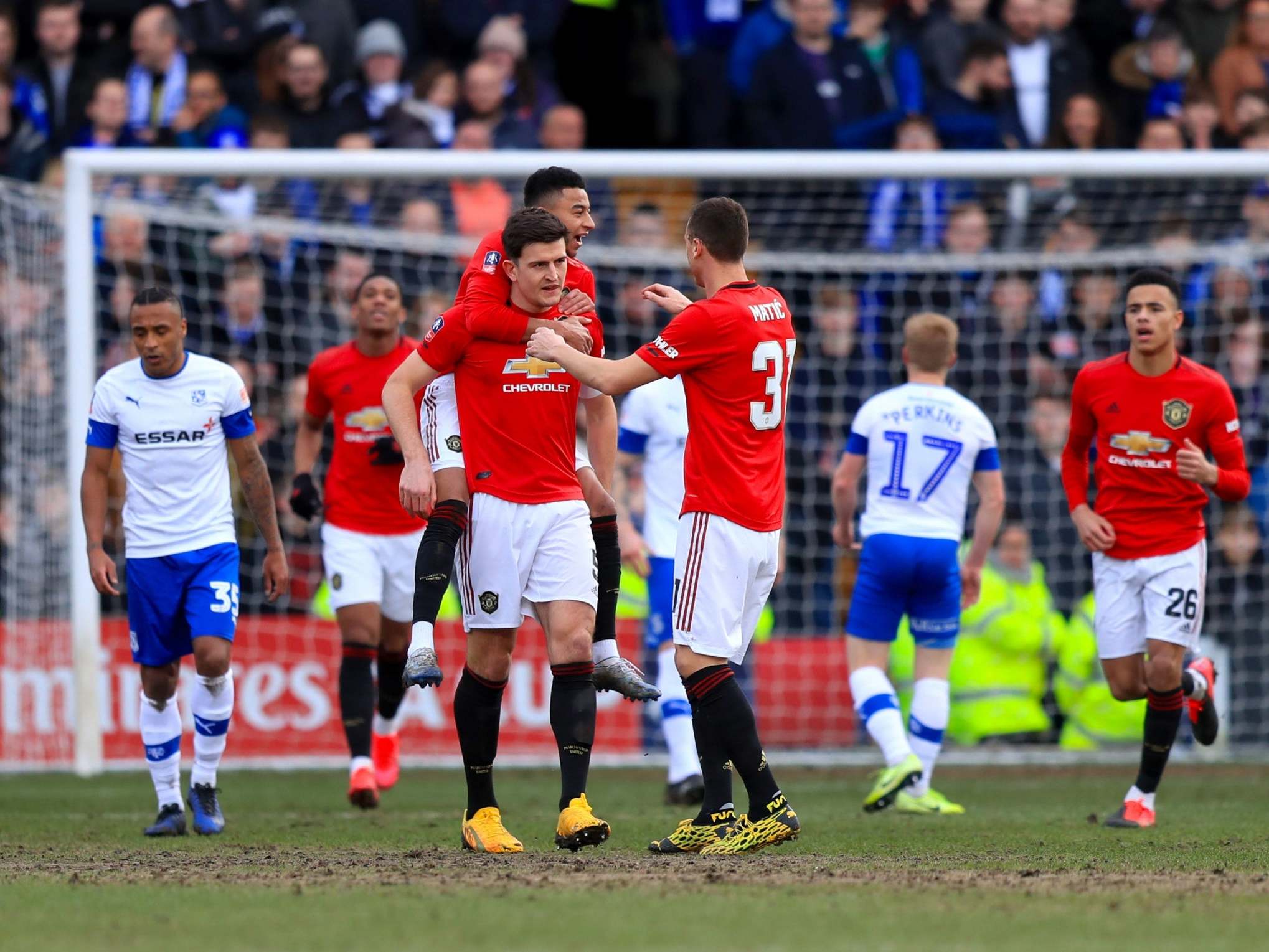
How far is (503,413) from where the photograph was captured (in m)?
7.30

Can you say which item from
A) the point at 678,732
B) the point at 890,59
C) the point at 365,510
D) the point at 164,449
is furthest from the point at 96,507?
the point at 890,59

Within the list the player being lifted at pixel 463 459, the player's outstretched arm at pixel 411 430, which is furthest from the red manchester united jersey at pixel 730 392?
the player's outstretched arm at pixel 411 430

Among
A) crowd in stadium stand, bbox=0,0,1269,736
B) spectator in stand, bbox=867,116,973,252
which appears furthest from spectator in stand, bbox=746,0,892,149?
spectator in stand, bbox=867,116,973,252

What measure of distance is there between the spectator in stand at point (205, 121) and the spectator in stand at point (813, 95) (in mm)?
4454

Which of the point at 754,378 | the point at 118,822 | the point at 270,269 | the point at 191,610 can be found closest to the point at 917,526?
the point at 754,378

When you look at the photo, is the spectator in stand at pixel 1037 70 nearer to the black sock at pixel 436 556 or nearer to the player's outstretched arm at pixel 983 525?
the player's outstretched arm at pixel 983 525

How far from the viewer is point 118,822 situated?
9.18 metres

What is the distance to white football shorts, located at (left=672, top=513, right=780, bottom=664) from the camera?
7207 millimetres

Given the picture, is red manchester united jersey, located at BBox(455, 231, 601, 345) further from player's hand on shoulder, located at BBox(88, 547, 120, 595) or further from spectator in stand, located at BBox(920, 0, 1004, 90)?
spectator in stand, located at BBox(920, 0, 1004, 90)

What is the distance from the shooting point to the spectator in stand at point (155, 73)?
14.8m

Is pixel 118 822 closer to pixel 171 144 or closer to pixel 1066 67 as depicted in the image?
pixel 171 144

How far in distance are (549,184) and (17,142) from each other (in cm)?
866

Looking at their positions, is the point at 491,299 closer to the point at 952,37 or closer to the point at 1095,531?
the point at 1095,531

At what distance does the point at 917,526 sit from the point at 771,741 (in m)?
4.33
